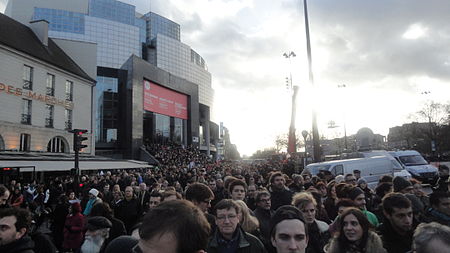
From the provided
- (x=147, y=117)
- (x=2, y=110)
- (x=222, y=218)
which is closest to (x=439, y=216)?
(x=222, y=218)

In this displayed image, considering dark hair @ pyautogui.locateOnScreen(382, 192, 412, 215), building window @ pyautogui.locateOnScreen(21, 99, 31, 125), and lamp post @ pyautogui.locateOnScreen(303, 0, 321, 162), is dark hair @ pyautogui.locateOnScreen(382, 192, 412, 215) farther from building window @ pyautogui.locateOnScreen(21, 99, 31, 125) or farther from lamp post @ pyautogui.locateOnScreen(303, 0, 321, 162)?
building window @ pyautogui.locateOnScreen(21, 99, 31, 125)

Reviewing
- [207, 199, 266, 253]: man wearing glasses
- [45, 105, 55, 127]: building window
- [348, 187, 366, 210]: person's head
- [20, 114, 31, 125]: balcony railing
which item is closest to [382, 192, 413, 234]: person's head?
[348, 187, 366, 210]: person's head

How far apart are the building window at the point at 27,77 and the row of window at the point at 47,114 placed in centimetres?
116

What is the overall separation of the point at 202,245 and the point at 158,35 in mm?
80771

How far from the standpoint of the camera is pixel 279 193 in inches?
263

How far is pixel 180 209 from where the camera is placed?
142 centimetres

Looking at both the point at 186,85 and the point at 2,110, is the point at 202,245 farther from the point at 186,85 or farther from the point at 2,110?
the point at 186,85

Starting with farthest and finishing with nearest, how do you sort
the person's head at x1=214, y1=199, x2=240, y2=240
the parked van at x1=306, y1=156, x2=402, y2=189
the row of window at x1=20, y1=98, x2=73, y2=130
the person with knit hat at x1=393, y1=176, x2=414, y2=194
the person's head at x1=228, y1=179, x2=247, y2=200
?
the row of window at x1=20, y1=98, x2=73, y2=130, the parked van at x1=306, y1=156, x2=402, y2=189, the person's head at x1=228, y1=179, x2=247, y2=200, the person with knit hat at x1=393, y1=176, x2=414, y2=194, the person's head at x1=214, y1=199, x2=240, y2=240

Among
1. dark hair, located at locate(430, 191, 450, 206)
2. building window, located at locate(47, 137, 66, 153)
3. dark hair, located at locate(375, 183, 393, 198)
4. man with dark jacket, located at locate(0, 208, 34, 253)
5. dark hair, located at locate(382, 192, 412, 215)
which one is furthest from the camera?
building window, located at locate(47, 137, 66, 153)

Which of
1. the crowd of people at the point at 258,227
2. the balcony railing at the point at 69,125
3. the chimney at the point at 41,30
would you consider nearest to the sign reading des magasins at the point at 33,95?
the balcony railing at the point at 69,125

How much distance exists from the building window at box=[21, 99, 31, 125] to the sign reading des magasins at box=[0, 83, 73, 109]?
19.8 inches

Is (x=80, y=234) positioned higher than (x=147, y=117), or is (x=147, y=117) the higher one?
(x=147, y=117)

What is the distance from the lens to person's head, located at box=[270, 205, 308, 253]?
2417 mm

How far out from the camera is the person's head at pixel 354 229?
10.7 ft
